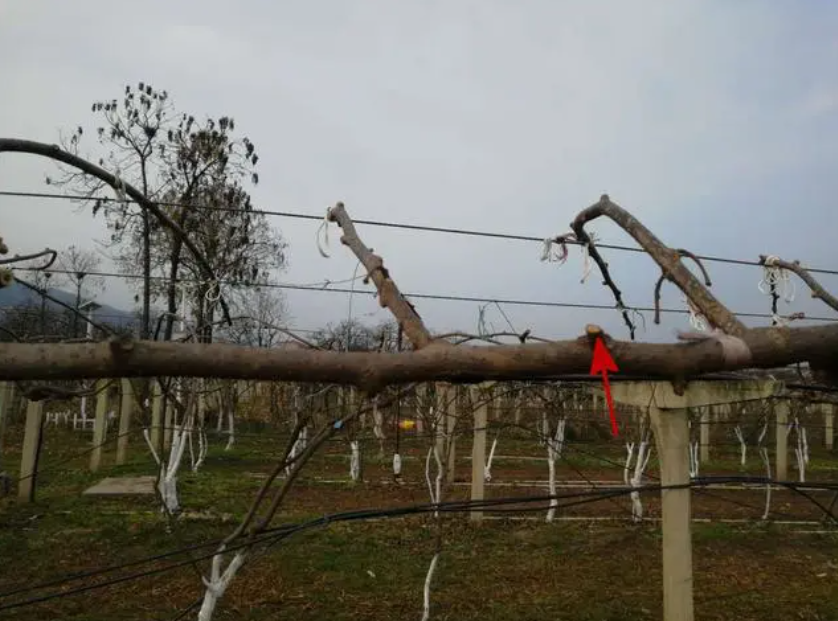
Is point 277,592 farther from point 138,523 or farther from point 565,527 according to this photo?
point 565,527

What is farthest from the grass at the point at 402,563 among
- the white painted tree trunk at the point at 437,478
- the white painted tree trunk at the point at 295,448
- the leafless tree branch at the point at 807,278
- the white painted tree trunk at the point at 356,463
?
the leafless tree branch at the point at 807,278

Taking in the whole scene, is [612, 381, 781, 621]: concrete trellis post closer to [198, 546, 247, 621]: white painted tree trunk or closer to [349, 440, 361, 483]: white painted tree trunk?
[198, 546, 247, 621]: white painted tree trunk

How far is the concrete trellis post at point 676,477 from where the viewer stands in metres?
3.95

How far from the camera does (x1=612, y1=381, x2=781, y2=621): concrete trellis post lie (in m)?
3.95

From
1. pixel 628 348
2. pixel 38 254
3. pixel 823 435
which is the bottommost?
pixel 823 435

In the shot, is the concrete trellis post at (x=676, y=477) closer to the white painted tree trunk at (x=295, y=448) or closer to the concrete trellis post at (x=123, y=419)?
the white painted tree trunk at (x=295, y=448)

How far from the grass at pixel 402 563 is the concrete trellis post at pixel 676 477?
1188 mm

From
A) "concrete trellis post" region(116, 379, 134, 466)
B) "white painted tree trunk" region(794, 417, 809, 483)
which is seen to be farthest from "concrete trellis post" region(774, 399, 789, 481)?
"concrete trellis post" region(116, 379, 134, 466)

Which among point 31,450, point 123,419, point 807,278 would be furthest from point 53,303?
point 123,419

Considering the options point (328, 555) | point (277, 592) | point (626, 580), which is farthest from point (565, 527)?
point (277, 592)

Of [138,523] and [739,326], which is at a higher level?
[739,326]

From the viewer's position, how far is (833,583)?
617 centimetres

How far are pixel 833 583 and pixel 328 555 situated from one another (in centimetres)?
496

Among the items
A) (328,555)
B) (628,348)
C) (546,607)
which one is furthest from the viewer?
(328,555)
